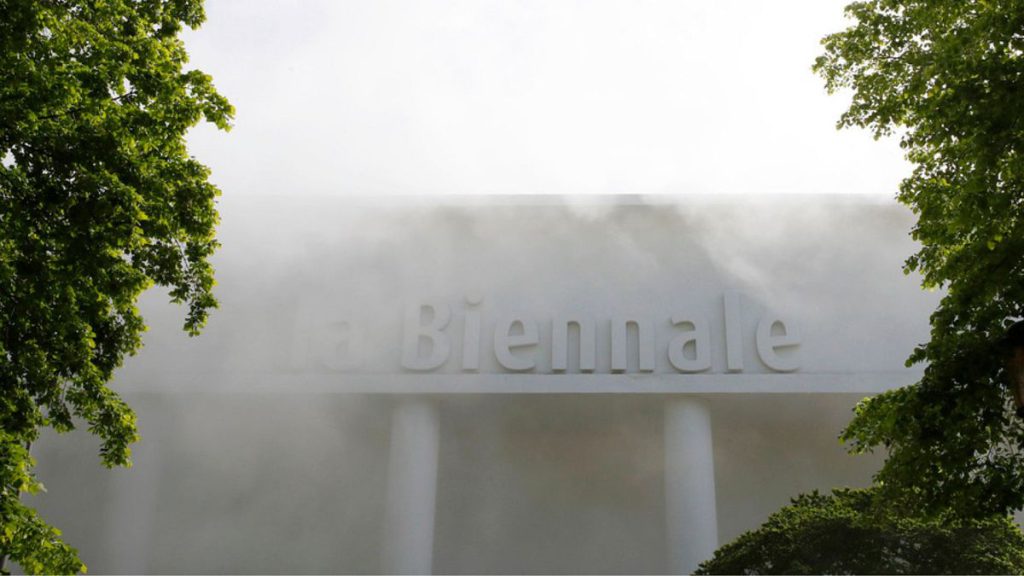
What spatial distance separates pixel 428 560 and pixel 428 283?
506 centimetres

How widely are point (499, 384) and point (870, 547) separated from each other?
8.65 m

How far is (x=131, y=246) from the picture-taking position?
27.3ft

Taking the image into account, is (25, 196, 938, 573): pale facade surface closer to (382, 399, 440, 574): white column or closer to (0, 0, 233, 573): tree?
(382, 399, 440, 574): white column

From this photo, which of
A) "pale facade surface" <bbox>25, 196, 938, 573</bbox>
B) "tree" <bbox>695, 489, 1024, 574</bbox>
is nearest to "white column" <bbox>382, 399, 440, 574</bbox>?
"pale facade surface" <bbox>25, 196, 938, 573</bbox>

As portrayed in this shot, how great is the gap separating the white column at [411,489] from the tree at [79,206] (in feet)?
32.3

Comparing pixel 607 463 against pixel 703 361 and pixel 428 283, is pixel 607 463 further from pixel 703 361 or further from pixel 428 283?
pixel 428 283

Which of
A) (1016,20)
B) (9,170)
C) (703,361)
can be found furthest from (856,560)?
(9,170)

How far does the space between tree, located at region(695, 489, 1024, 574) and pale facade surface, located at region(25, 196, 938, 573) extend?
22.0ft

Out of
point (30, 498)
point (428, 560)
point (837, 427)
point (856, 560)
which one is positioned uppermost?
point (837, 427)

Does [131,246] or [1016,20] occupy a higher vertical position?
[1016,20]

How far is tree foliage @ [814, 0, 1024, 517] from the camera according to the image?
779cm

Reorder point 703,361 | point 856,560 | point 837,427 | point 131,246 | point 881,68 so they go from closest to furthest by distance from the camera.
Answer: point 131,246
point 881,68
point 856,560
point 703,361
point 837,427

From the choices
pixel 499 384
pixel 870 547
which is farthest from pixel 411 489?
pixel 870 547

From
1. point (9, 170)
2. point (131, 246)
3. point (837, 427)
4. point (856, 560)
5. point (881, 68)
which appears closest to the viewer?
point (9, 170)
